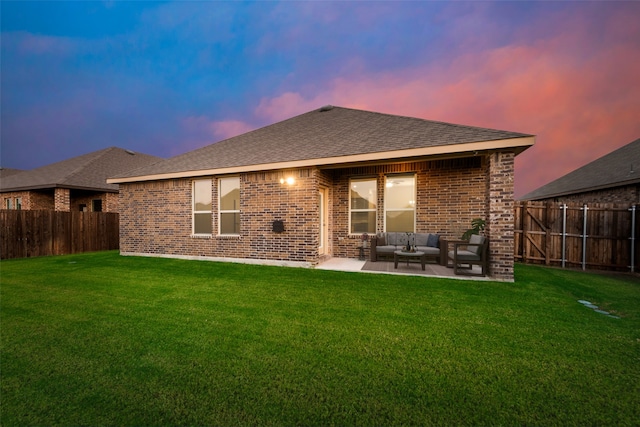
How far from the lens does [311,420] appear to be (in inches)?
68.9

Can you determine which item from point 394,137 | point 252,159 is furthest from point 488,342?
point 252,159

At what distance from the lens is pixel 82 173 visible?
1421 cm

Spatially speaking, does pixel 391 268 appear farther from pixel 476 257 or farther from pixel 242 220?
pixel 242 220

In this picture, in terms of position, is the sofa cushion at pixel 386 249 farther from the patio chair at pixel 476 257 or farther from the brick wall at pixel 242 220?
the brick wall at pixel 242 220

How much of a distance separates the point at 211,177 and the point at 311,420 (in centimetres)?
829

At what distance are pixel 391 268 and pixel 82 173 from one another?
17.9 meters

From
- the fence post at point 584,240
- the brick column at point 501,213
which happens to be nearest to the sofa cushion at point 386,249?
the brick column at point 501,213

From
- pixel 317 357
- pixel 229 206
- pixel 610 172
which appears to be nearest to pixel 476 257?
pixel 317 357

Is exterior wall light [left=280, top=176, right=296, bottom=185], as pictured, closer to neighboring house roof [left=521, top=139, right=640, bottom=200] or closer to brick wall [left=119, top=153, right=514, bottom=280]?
brick wall [left=119, top=153, right=514, bottom=280]

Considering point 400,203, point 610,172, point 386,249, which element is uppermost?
point 610,172

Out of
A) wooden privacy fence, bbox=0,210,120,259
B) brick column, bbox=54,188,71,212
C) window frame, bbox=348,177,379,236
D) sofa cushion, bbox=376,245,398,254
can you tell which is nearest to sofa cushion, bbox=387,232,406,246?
sofa cushion, bbox=376,245,398,254

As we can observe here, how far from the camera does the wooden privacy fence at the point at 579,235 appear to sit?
23.8 feet

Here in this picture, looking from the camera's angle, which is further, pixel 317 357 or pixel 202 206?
pixel 202 206

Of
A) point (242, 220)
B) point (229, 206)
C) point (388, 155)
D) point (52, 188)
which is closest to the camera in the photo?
point (388, 155)
